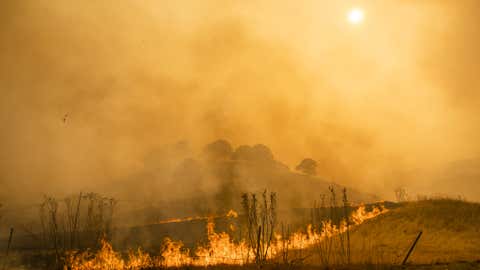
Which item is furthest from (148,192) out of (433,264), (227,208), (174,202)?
(433,264)

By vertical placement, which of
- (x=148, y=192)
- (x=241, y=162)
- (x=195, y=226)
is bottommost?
(x=195, y=226)

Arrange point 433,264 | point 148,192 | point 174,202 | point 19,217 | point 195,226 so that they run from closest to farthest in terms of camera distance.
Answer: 1. point 433,264
2. point 195,226
3. point 19,217
4. point 174,202
5. point 148,192

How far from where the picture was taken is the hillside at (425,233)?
69.2 feet

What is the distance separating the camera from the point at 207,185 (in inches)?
4055

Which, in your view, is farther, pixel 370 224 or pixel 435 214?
pixel 370 224

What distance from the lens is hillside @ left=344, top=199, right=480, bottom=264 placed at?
830 inches

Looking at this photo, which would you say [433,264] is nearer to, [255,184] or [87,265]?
[87,265]

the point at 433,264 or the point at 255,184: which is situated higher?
the point at 255,184

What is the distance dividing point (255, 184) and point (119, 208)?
130 ft

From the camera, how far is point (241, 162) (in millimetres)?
126000

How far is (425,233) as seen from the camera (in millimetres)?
26281

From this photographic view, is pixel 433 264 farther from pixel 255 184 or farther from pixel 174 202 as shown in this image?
pixel 255 184

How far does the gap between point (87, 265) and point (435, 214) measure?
27.2 m

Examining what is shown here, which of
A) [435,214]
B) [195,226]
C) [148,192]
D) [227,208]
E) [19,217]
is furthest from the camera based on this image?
[148,192]
